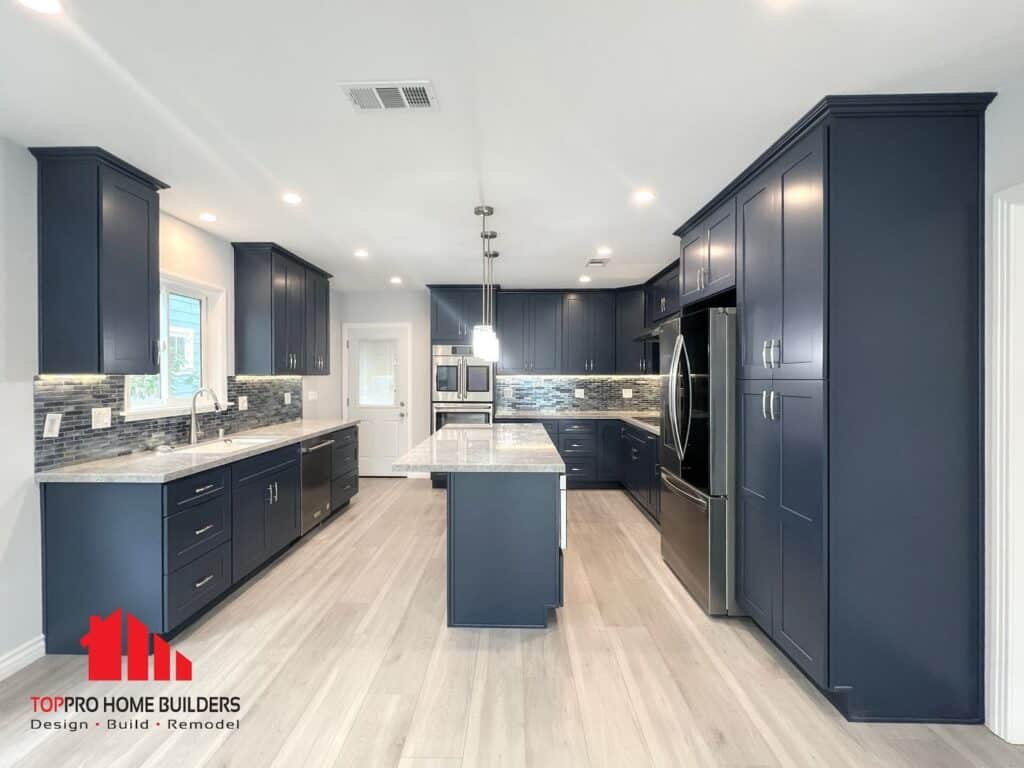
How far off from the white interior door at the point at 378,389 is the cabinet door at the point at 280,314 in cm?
209

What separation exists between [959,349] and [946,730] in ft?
4.94

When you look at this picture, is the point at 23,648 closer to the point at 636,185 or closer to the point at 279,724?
the point at 279,724

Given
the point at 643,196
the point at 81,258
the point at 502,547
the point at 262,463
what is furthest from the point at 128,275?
the point at 643,196

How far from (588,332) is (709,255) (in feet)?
10.3

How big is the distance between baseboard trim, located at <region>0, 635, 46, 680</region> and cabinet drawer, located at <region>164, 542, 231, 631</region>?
59 cm

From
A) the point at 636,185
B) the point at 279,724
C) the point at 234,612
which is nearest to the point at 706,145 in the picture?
the point at 636,185

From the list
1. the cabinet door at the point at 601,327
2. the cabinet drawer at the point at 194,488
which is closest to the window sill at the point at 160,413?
the cabinet drawer at the point at 194,488

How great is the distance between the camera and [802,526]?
2234 millimetres

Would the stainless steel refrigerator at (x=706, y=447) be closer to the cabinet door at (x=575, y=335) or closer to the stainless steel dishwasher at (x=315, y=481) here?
the stainless steel dishwasher at (x=315, y=481)

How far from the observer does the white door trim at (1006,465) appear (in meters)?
1.91

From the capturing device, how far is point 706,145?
8.10ft

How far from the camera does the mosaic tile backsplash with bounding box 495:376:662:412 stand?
6660 mm

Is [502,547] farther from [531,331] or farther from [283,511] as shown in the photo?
[531,331]

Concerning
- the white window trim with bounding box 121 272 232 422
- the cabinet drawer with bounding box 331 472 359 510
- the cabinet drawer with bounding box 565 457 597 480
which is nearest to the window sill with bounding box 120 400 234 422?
the white window trim with bounding box 121 272 232 422
